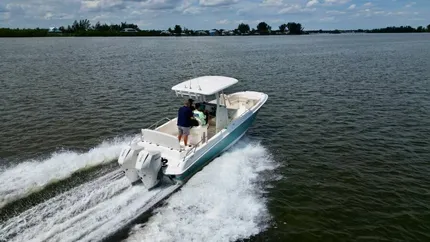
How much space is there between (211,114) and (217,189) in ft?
14.4

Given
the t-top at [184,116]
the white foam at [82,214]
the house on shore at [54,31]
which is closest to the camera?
the white foam at [82,214]

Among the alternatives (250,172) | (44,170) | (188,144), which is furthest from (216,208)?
(44,170)

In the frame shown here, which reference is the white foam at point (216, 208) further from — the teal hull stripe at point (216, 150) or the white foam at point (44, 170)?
the white foam at point (44, 170)

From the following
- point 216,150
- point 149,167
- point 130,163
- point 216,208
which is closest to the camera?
point 216,208

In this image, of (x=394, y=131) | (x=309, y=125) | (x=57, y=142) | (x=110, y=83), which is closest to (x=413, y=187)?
(x=394, y=131)

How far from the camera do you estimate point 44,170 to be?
10453 mm

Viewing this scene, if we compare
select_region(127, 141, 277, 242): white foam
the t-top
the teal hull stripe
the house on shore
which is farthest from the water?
the house on shore

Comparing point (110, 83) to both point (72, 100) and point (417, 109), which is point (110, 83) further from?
point (417, 109)

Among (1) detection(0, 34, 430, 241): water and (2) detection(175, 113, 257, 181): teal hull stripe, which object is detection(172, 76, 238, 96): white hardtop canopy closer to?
(2) detection(175, 113, 257, 181): teal hull stripe

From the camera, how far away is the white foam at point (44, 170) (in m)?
9.21

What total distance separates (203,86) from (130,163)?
13.7 ft

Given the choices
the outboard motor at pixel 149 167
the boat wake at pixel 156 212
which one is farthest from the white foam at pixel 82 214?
the outboard motor at pixel 149 167

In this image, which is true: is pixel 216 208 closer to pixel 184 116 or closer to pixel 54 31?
pixel 184 116

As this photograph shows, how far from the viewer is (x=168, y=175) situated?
31.4 feet
